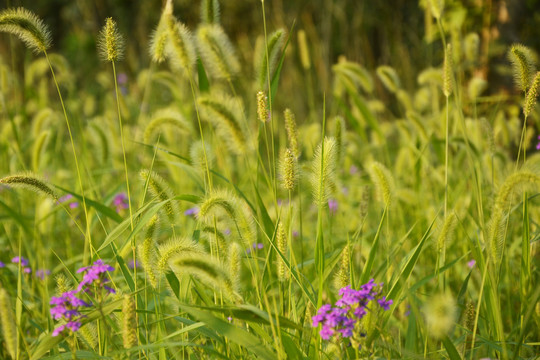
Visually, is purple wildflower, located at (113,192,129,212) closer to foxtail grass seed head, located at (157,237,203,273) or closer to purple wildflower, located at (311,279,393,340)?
foxtail grass seed head, located at (157,237,203,273)

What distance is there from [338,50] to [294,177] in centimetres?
727

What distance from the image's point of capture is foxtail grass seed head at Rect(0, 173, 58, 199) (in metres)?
1.61

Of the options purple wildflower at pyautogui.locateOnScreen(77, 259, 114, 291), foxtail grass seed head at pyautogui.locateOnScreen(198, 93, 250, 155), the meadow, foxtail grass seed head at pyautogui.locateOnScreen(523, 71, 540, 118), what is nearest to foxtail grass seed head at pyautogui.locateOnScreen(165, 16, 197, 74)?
the meadow

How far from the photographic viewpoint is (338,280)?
1649mm

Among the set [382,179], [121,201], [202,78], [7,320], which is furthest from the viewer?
[121,201]

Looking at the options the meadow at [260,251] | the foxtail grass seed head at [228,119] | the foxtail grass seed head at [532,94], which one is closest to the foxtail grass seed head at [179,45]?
the meadow at [260,251]

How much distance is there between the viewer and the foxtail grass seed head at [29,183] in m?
1.61

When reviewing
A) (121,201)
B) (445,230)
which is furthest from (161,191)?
(121,201)

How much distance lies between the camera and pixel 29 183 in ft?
5.38

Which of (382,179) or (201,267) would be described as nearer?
(201,267)

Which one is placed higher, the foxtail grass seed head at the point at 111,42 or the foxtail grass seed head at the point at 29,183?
the foxtail grass seed head at the point at 111,42

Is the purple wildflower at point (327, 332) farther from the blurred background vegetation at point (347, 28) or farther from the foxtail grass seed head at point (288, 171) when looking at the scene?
the blurred background vegetation at point (347, 28)

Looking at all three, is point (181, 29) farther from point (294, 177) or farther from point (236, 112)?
point (294, 177)

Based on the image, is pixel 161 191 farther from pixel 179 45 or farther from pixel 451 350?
pixel 451 350
